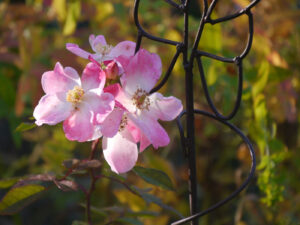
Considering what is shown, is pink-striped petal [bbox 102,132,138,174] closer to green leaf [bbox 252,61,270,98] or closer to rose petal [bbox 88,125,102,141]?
rose petal [bbox 88,125,102,141]

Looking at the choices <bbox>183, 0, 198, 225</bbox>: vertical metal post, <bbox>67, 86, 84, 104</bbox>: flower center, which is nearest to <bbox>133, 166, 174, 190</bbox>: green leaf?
<bbox>183, 0, 198, 225</bbox>: vertical metal post

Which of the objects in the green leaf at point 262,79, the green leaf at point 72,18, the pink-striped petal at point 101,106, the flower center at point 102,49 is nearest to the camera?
the pink-striped petal at point 101,106

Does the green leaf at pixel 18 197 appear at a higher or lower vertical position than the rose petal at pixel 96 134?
lower

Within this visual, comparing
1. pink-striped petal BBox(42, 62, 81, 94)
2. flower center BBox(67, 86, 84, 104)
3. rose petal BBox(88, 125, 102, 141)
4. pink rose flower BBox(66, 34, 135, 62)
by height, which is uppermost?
pink rose flower BBox(66, 34, 135, 62)

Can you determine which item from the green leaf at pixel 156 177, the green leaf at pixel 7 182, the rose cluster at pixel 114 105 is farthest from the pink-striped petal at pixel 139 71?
the green leaf at pixel 7 182

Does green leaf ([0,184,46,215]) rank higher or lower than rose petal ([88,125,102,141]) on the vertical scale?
lower

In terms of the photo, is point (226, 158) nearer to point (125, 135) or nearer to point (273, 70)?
point (273, 70)

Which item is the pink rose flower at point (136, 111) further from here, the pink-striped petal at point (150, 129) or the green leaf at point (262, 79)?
the green leaf at point (262, 79)
